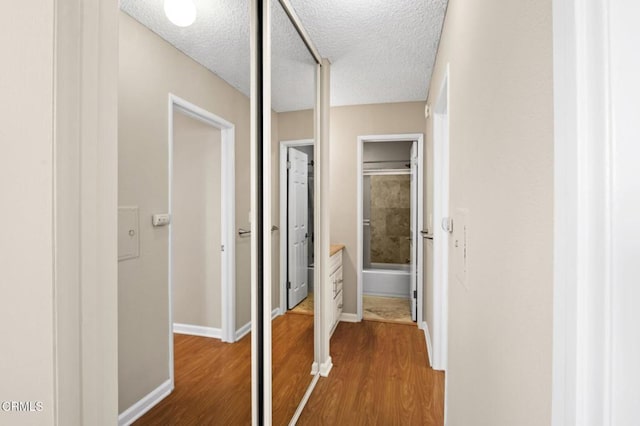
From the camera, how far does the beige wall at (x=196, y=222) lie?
965mm

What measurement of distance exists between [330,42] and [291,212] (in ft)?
4.31

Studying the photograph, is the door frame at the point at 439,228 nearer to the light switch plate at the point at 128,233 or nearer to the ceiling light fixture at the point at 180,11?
the ceiling light fixture at the point at 180,11

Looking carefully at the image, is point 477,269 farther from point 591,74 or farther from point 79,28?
point 79,28

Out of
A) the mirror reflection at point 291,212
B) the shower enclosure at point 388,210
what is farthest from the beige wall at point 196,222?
the shower enclosure at point 388,210

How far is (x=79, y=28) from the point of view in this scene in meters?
0.44

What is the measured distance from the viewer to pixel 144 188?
79cm

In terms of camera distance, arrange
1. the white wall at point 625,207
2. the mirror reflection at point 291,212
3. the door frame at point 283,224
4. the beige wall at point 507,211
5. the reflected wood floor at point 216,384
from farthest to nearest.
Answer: the door frame at point 283,224
the mirror reflection at point 291,212
the reflected wood floor at point 216,384
the beige wall at point 507,211
the white wall at point 625,207

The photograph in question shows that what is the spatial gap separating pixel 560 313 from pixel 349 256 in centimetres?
326

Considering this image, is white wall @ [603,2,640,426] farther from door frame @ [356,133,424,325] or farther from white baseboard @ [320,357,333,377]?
door frame @ [356,133,424,325]

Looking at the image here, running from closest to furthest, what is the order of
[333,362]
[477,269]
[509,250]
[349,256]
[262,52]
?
1. [509,250]
2. [477,269]
3. [262,52]
4. [333,362]
5. [349,256]

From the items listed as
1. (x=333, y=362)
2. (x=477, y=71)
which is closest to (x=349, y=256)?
→ (x=333, y=362)

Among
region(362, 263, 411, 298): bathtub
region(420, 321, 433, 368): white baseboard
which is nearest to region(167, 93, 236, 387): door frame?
region(420, 321, 433, 368): white baseboard

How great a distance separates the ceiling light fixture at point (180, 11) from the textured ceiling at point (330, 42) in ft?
0.07

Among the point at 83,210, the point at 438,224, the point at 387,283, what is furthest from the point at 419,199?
the point at 83,210
